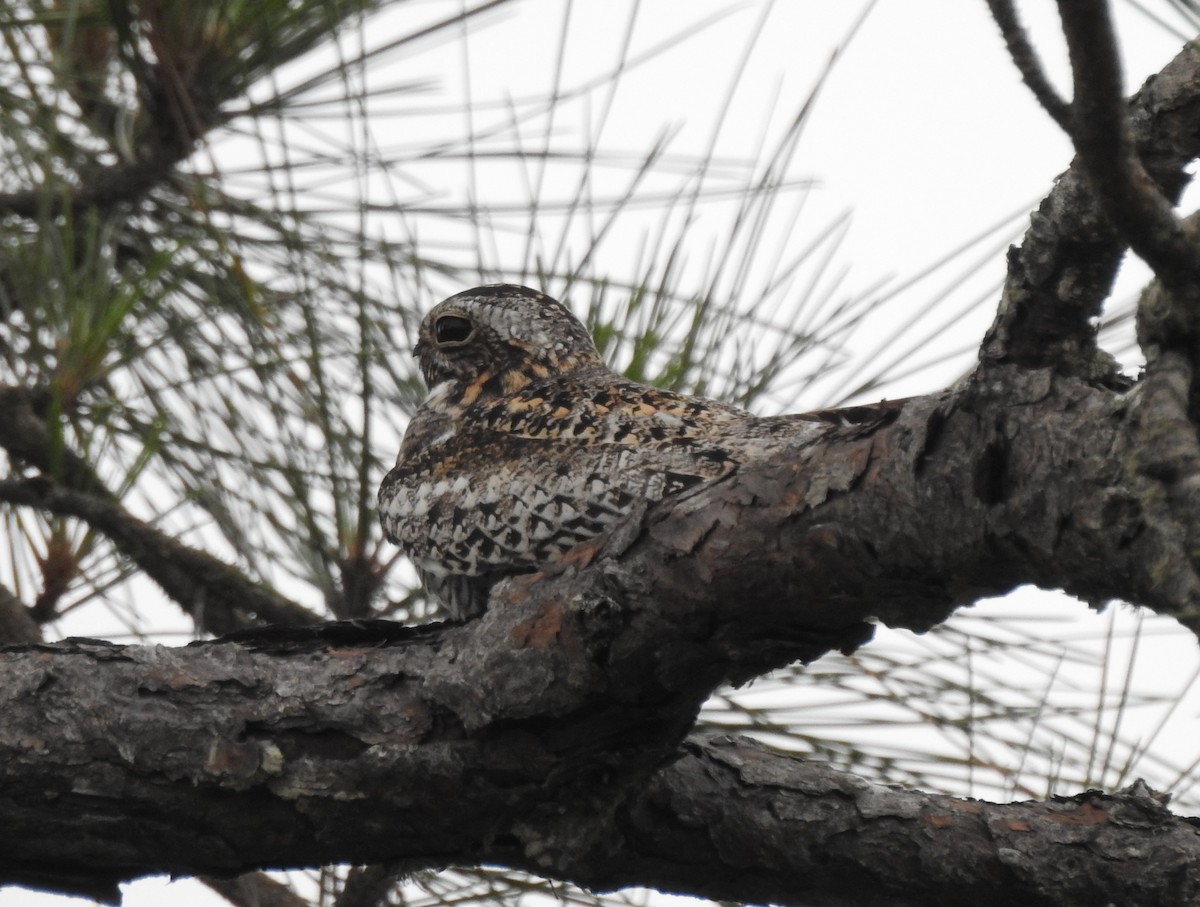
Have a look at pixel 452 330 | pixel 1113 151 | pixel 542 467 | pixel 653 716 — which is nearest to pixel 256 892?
pixel 542 467

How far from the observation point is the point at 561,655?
192cm

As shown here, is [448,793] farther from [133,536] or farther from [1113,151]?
[1113,151]

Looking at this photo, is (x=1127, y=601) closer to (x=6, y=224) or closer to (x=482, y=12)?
(x=482, y=12)

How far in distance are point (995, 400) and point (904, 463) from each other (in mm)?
133

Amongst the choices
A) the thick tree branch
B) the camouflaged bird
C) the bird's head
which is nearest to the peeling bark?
the thick tree branch

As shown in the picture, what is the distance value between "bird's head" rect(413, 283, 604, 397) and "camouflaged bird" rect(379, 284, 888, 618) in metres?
0.24

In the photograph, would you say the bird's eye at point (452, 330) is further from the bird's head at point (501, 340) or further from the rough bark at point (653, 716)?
the rough bark at point (653, 716)

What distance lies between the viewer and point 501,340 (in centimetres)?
337

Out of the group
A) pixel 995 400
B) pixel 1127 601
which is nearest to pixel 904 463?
pixel 995 400

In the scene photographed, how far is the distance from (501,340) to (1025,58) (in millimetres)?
2439

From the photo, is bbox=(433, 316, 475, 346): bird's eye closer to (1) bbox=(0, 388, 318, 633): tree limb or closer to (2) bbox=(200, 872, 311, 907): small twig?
(1) bbox=(0, 388, 318, 633): tree limb

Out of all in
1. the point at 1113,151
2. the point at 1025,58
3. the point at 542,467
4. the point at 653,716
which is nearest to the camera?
the point at 1025,58

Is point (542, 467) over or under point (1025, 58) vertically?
over

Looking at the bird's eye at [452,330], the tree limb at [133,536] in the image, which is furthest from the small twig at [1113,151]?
the bird's eye at [452,330]
